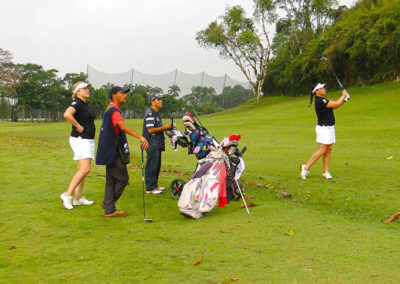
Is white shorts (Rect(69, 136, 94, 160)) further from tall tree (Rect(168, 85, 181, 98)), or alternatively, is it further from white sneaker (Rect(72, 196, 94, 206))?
tall tree (Rect(168, 85, 181, 98))

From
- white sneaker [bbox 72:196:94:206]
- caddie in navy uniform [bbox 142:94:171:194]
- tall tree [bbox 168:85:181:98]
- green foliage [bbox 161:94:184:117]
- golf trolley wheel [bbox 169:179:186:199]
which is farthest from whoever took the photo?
tall tree [bbox 168:85:181:98]

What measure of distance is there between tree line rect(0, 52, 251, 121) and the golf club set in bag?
4248cm

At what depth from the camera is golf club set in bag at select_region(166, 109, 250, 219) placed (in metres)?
5.80

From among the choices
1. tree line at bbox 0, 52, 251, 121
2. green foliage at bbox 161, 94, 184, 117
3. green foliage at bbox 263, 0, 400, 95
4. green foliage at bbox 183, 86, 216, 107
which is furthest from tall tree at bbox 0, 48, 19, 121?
green foliage at bbox 263, 0, 400, 95

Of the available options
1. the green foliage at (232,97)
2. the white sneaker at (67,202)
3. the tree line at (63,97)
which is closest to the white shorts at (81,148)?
the white sneaker at (67,202)

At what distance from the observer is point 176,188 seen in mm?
7371

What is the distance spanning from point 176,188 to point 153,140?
1044 millimetres

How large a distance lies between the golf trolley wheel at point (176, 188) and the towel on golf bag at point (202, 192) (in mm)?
1275

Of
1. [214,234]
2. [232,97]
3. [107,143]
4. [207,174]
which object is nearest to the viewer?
[214,234]

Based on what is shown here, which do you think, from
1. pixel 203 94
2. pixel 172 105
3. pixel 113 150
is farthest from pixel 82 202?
pixel 203 94

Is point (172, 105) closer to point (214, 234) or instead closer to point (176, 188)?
point (176, 188)

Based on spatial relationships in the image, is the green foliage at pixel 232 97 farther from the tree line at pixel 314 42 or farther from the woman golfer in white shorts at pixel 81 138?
the woman golfer in white shorts at pixel 81 138

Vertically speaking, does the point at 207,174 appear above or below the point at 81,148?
below

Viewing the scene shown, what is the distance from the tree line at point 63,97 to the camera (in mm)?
51191
